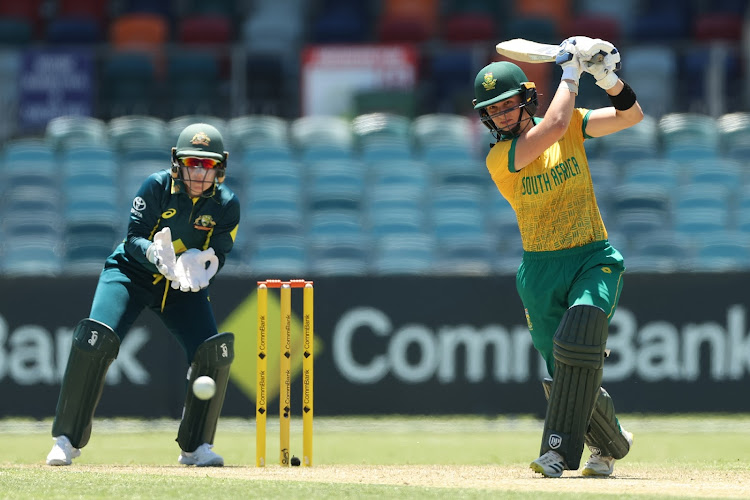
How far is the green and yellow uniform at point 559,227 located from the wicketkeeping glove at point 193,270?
62.4 inches

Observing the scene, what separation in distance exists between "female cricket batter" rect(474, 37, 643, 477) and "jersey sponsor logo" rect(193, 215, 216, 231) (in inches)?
61.6

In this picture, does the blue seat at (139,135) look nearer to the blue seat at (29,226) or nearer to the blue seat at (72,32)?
the blue seat at (29,226)

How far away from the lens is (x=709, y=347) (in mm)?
10188

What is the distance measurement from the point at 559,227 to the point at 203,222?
1885mm

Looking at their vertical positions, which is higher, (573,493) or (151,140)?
(151,140)

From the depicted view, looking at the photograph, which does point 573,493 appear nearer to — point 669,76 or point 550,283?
point 550,283

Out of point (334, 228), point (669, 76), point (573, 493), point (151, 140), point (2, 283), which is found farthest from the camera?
point (669, 76)

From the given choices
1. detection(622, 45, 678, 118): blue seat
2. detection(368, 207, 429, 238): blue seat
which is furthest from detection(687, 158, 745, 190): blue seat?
detection(368, 207, 429, 238): blue seat

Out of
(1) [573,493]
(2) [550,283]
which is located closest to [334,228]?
(2) [550,283]

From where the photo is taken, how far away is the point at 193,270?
6.62m

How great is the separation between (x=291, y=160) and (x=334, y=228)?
123cm

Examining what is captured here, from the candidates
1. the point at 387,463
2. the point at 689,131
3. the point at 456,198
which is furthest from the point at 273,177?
the point at 387,463

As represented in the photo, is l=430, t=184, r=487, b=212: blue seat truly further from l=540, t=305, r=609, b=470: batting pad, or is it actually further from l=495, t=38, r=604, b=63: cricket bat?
l=540, t=305, r=609, b=470: batting pad

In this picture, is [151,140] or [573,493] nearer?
[573,493]
